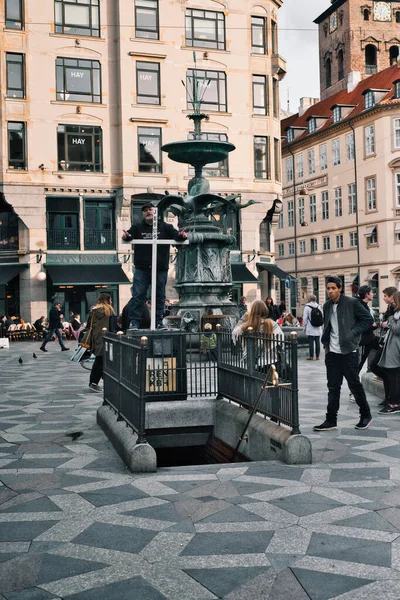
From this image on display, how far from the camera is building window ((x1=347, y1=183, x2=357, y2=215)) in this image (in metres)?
57.8

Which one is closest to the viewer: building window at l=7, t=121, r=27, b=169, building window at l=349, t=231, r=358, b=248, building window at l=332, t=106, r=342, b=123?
building window at l=7, t=121, r=27, b=169

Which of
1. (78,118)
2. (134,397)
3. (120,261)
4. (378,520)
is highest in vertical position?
(78,118)

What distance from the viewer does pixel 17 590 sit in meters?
4.16

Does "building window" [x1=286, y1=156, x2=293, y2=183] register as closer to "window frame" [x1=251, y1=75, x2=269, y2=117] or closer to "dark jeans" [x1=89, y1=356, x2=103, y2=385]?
"window frame" [x1=251, y1=75, x2=269, y2=117]

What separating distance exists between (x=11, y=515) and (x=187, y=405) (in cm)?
389

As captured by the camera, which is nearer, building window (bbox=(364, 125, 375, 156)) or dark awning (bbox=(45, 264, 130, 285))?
dark awning (bbox=(45, 264, 130, 285))

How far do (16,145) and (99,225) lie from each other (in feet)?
17.7

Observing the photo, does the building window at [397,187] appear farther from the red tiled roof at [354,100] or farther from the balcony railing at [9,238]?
the balcony railing at [9,238]

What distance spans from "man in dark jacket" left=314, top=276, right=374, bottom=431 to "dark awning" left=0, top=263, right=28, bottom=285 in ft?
93.8

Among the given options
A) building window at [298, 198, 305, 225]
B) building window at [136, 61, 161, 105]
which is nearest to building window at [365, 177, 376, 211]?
building window at [298, 198, 305, 225]

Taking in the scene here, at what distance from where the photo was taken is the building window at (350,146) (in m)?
58.1

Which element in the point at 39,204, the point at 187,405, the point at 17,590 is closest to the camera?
the point at 17,590

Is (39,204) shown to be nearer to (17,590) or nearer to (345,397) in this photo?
(345,397)

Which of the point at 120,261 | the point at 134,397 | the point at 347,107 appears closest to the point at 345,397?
the point at 134,397
